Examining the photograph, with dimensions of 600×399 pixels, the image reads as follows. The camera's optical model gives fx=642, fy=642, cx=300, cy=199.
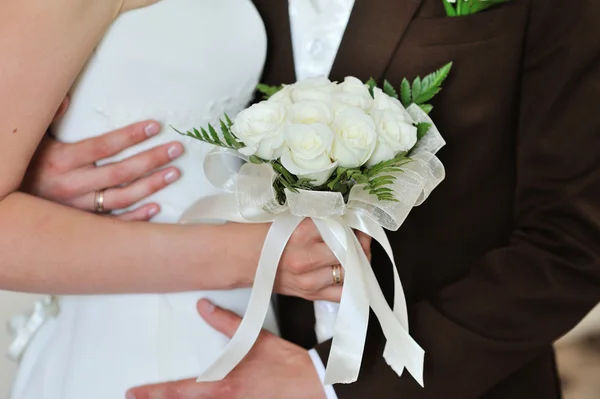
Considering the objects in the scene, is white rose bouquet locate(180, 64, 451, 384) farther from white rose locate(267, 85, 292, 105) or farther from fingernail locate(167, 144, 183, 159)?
fingernail locate(167, 144, 183, 159)

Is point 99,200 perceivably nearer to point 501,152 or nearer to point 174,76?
point 174,76

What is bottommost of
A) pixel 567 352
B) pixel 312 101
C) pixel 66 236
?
pixel 567 352

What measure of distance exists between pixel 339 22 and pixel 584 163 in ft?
1.63

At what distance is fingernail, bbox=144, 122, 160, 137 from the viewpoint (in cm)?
111

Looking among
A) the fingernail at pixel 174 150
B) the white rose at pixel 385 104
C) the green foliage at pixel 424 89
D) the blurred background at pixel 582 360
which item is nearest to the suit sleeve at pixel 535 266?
the green foliage at pixel 424 89

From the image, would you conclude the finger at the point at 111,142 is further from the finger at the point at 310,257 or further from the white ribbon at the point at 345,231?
the finger at the point at 310,257

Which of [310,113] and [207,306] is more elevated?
[310,113]

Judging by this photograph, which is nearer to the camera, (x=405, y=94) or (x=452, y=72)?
(x=405, y=94)

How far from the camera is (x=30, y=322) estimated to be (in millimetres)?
1222

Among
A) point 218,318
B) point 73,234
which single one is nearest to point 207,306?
point 218,318

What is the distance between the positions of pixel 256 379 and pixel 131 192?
39 cm

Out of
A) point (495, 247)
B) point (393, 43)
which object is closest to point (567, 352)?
point (495, 247)

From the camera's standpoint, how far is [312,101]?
0.92m

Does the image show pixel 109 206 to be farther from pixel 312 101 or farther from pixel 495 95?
pixel 495 95
